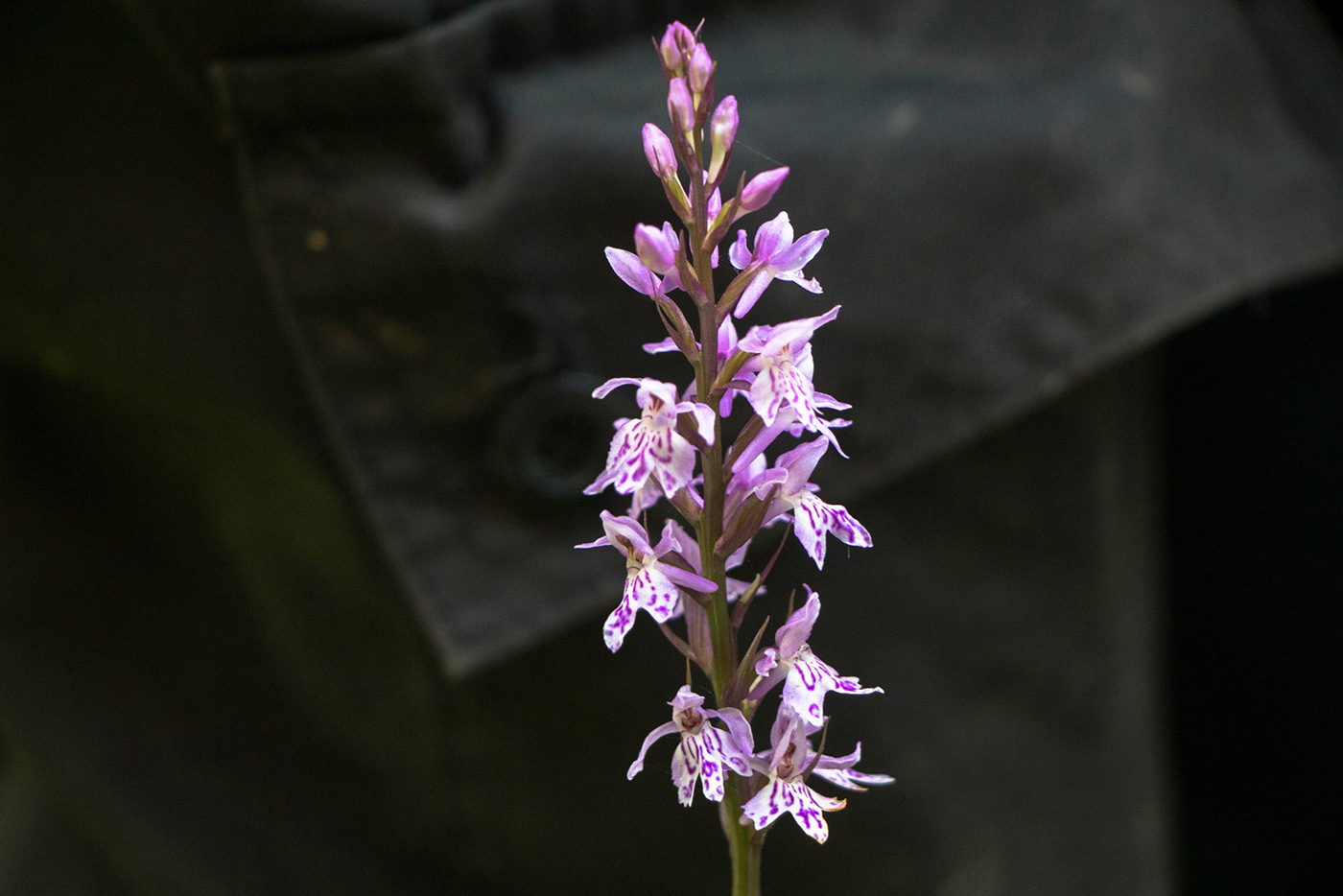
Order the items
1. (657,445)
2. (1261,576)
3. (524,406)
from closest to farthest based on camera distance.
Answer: (657,445)
(524,406)
(1261,576)

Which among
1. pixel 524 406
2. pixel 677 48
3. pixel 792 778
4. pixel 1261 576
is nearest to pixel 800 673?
pixel 792 778

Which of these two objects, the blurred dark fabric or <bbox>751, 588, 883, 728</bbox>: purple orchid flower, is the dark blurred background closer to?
the blurred dark fabric

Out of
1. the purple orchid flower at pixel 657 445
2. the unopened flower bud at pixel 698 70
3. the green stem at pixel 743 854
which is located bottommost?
the green stem at pixel 743 854

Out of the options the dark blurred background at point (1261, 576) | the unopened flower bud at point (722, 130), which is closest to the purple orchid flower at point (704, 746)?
the unopened flower bud at point (722, 130)

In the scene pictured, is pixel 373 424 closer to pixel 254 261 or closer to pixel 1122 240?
pixel 254 261

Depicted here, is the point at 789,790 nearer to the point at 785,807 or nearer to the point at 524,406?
the point at 785,807

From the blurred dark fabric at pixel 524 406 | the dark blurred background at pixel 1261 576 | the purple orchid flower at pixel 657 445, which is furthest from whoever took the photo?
the dark blurred background at pixel 1261 576

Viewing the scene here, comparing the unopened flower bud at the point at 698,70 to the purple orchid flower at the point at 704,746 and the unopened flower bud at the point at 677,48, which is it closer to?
the unopened flower bud at the point at 677,48

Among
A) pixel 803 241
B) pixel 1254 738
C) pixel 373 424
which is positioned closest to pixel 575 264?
pixel 373 424
